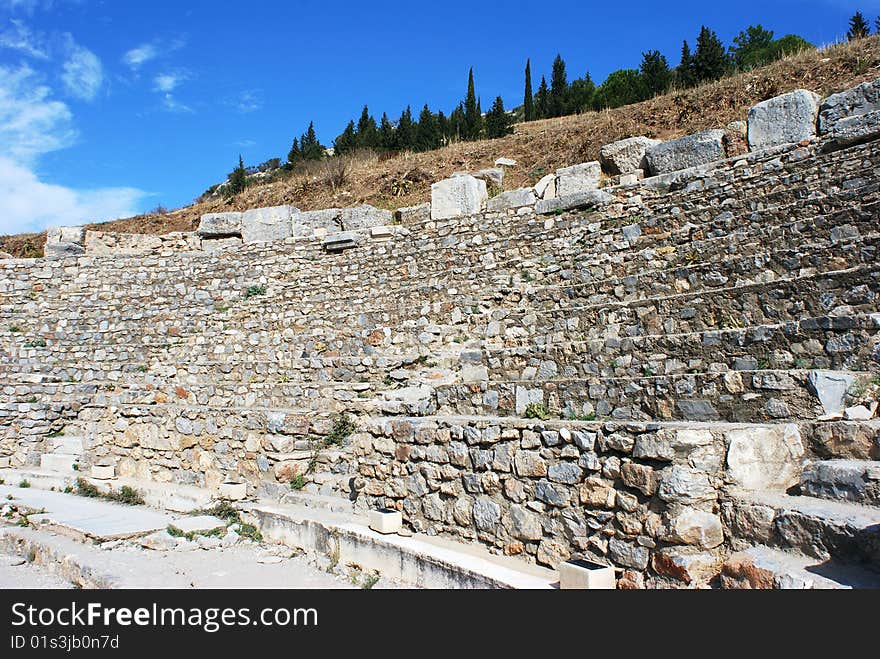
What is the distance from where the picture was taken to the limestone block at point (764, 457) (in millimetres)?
3729

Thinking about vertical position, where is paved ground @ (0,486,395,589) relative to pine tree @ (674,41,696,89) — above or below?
below

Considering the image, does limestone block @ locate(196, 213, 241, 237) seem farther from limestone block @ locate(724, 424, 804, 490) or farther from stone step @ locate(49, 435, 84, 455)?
limestone block @ locate(724, 424, 804, 490)

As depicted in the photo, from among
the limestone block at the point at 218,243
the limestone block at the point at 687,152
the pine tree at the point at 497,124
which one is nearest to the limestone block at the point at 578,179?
the limestone block at the point at 687,152

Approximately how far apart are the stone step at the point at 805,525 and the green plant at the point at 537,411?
231 cm

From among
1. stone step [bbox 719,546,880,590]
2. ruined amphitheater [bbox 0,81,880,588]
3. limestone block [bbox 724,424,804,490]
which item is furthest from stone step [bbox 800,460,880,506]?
stone step [bbox 719,546,880,590]

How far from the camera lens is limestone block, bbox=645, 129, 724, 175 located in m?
9.34

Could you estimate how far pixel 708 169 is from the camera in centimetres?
916

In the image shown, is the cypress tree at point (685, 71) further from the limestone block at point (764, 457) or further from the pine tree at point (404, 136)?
the limestone block at point (764, 457)

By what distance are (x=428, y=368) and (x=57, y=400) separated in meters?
7.85

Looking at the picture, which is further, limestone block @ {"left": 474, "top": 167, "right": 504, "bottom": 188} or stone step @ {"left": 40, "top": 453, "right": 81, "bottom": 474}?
limestone block @ {"left": 474, "top": 167, "right": 504, "bottom": 188}

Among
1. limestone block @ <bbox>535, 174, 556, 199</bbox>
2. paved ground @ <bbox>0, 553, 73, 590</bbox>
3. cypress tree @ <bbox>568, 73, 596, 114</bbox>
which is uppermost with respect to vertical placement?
cypress tree @ <bbox>568, 73, 596, 114</bbox>

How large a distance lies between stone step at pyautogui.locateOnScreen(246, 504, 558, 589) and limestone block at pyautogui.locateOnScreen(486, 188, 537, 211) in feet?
21.5

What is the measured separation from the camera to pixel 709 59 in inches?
722

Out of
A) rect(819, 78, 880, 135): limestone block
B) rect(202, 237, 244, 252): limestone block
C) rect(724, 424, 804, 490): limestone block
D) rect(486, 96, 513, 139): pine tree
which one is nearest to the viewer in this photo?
rect(724, 424, 804, 490): limestone block
